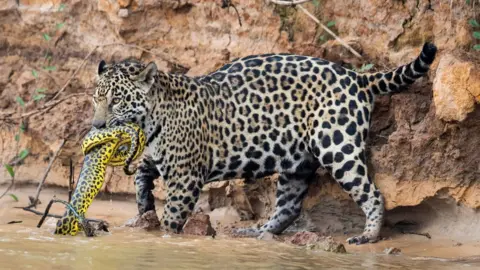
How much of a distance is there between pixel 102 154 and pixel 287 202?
2050mm

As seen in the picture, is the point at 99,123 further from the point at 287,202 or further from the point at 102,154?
the point at 287,202

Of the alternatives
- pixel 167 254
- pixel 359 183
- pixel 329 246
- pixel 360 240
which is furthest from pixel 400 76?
pixel 167 254

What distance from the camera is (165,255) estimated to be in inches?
346

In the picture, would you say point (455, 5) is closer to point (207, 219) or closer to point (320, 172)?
point (320, 172)

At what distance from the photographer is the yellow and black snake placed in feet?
33.0

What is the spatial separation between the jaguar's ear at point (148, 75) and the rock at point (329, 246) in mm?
2478

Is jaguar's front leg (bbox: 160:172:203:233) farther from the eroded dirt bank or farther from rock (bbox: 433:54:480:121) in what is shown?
rock (bbox: 433:54:480:121)

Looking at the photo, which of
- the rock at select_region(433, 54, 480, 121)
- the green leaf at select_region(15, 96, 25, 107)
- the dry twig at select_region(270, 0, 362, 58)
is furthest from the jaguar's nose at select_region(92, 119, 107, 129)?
the rock at select_region(433, 54, 480, 121)

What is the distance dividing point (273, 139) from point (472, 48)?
7.16ft

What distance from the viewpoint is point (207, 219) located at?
1034cm

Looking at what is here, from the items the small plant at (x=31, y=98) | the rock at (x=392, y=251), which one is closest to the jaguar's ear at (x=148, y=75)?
the small plant at (x=31, y=98)

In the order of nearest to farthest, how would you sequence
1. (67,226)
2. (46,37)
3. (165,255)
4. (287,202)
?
(165,255) < (67,226) < (287,202) < (46,37)

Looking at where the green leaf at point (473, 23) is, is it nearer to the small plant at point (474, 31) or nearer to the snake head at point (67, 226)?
the small plant at point (474, 31)

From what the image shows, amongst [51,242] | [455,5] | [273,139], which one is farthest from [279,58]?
[51,242]
